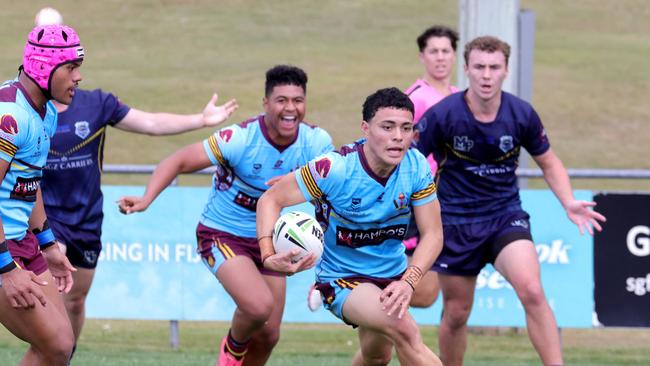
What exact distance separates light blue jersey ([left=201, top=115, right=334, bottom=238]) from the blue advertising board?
228cm

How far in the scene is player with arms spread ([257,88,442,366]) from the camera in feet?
24.3

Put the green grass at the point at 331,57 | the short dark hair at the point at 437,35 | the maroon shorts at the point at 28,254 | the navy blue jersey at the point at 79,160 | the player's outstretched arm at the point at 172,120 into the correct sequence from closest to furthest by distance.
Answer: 1. the maroon shorts at the point at 28,254
2. the navy blue jersey at the point at 79,160
3. the player's outstretched arm at the point at 172,120
4. the short dark hair at the point at 437,35
5. the green grass at the point at 331,57

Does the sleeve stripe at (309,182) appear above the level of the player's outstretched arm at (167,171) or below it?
above

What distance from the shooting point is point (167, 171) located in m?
9.12

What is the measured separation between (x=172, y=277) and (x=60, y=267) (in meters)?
3.84

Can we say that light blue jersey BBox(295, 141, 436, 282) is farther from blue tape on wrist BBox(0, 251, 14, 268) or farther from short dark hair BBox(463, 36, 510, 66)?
blue tape on wrist BBox(0, 251, 14, 268)

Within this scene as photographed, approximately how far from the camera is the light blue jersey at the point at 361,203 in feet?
25.5

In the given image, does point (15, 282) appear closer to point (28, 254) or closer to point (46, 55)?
point (28, 254)

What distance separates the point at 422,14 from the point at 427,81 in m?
25.4

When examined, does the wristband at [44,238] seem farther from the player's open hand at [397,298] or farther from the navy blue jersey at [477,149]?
the navy blue jersey at [477,149]

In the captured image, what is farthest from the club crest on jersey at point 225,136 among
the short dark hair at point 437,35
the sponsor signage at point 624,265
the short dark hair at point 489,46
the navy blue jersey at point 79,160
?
the sponsor signage at point 624,265

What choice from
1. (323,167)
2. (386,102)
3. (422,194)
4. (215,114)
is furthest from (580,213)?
(215,114)

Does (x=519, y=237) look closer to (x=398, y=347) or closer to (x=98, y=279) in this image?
(x=398, y=347)

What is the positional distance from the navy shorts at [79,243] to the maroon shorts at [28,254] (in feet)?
7.08
